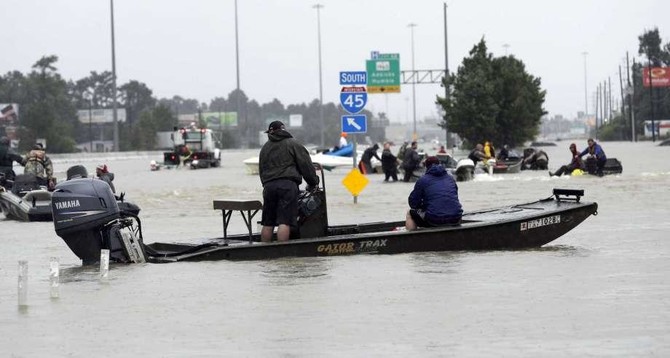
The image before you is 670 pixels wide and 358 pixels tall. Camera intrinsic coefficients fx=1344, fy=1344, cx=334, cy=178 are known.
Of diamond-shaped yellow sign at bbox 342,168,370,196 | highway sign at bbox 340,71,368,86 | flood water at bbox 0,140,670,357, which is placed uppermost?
highway sign at bbox 340,71,368,86

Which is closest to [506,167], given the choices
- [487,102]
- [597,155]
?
[597,155]

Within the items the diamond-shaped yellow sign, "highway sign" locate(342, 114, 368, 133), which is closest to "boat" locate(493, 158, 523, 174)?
"highway sign" locate(342, 114, 368, 133)

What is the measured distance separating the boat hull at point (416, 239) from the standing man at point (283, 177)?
1.34 ft

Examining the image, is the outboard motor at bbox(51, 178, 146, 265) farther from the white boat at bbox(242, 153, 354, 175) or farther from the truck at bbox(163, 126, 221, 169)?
the truck at bbox(163, 126, 221, 169)

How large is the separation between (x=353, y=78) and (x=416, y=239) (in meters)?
15.0

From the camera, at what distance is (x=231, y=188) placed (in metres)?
42.2

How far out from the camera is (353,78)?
31.5 metres

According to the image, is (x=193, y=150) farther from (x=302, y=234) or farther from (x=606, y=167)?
(x=302, y=234)

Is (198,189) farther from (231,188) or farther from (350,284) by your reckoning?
(350,284)

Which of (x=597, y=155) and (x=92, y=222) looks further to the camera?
(x=597, y=155)

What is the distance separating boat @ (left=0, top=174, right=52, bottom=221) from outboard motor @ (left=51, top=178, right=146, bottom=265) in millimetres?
10303

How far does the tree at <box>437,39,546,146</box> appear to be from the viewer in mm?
79125

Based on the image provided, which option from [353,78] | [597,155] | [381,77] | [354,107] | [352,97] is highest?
[381,77]

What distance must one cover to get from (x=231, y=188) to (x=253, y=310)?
98.2 feet
